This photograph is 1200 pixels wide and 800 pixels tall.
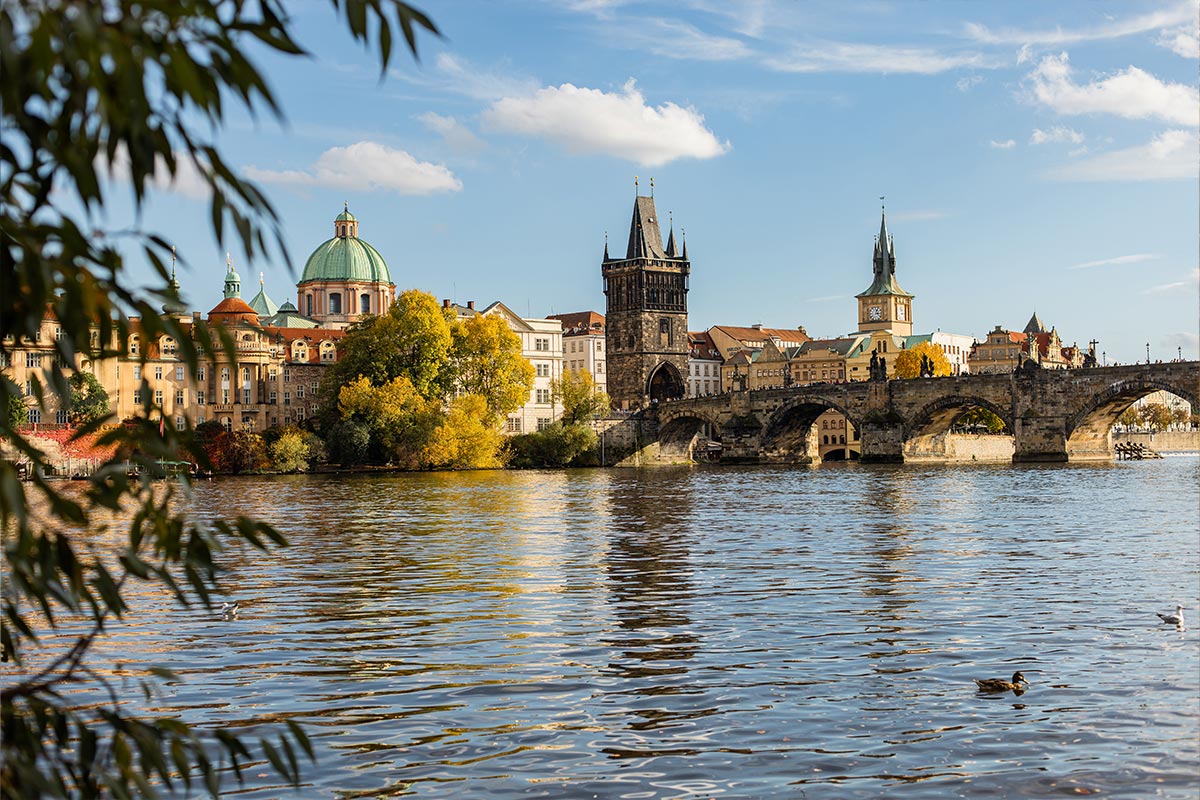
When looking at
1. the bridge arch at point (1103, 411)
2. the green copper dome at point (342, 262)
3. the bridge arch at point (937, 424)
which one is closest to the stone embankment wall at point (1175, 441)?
the bridge arch at point (937, 424)

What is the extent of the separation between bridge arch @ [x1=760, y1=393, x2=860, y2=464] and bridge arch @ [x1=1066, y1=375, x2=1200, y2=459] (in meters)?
17.9

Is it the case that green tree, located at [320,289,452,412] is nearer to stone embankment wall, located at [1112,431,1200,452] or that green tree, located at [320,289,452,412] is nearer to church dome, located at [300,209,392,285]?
church dome, located at [300,209,392,285]

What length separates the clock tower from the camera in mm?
179500

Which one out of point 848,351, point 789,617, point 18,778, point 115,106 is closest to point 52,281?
point 115,106

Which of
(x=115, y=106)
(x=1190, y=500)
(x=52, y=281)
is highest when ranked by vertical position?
(x=115, y=106)

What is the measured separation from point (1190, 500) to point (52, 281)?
45916 mm

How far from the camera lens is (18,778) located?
3.53m

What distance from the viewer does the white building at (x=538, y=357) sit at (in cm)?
11138

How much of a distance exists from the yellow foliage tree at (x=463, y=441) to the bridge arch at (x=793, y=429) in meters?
26.2

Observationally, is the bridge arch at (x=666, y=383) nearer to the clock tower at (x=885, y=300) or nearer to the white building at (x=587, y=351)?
the white building at (x=587, y=351)

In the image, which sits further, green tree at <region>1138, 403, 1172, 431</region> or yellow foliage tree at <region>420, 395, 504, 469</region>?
green tree at <region>1138, 403, 1172, 431</region>

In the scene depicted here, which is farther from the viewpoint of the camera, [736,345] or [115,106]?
[736,345]

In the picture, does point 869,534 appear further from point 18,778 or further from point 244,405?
point 244,405

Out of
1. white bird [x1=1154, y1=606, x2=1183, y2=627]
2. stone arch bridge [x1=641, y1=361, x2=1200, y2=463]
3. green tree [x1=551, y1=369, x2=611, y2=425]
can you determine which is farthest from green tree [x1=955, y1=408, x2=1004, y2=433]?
white bird [x1=1154, y1=606, x2=1183, y2=627]
